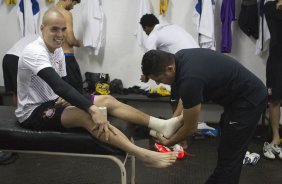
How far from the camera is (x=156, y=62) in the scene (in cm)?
169

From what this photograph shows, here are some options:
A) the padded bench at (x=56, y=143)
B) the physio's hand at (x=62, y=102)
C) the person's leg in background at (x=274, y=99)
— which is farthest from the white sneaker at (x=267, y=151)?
the physio's hand at (x=62, y=102)

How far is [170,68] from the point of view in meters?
1.73

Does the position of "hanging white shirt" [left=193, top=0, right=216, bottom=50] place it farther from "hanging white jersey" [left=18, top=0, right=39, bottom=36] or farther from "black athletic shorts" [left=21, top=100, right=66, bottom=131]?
"black athletic shorts" [left=21, top=100, right=66, bottom=131]

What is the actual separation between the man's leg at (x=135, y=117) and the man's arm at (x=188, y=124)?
2.5 inches

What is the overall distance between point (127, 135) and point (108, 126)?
0.20 m

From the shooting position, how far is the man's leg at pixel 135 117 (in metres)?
2.04

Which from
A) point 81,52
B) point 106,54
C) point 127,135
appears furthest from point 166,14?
point 127,135

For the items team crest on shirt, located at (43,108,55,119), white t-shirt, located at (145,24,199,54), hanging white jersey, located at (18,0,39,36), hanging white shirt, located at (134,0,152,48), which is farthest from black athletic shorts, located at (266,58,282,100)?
hanging white jersey, located at (18,0,39,36)

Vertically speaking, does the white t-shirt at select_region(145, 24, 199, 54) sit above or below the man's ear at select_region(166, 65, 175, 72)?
above

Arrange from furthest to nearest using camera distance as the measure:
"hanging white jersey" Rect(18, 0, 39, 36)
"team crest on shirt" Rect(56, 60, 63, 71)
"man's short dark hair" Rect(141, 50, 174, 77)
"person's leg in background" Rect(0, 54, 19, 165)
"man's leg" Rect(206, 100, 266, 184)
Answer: "hanging white jersey" Rect(18, 0, 39, 36), "person's leg in background" Rect(0, 54, 19, 165), "team crest on shirt" Rect(56, 60, 63, 71), "man's leg" Rect(206, 100, 266, 184), "man's short dark hair" Rect(141, 50, 174, 77)

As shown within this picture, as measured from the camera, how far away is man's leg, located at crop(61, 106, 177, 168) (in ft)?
5.89

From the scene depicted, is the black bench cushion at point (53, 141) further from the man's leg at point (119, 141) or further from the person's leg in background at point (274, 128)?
the person's leg in background at point (274, 128)

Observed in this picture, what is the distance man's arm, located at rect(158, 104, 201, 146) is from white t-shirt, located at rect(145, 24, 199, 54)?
45.0 inches

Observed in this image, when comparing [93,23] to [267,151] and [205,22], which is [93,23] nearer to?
[205,22]
